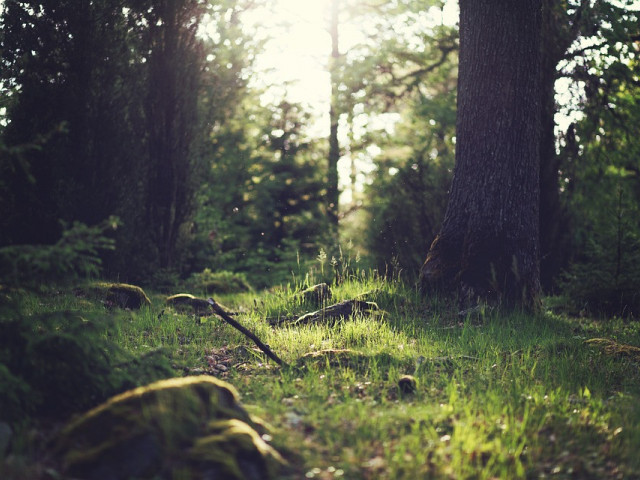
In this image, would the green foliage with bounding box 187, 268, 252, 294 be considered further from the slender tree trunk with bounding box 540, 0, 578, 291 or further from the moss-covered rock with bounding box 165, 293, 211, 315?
the slender tree trunk with bounding box 540, 0, 578, 291

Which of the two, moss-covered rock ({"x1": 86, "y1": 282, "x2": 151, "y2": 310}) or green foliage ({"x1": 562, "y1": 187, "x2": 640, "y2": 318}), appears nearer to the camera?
moss-covered rock ({"x1": 86, "y1": 282, "x2": 151, "y2": 310})

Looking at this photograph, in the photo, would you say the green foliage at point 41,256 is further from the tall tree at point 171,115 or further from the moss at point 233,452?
the tall tree at point 171,115

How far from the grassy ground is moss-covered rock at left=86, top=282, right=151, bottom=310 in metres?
0.46

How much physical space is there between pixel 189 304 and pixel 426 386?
5.01 meters

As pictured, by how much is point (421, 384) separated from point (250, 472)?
7.67ft

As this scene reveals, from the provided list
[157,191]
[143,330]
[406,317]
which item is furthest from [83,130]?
[406,317]

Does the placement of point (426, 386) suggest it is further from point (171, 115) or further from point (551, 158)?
point (171, 115)

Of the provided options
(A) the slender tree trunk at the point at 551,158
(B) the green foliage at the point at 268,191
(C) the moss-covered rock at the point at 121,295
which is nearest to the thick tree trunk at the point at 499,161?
(A) the slender tree trunk at the point at 551,158

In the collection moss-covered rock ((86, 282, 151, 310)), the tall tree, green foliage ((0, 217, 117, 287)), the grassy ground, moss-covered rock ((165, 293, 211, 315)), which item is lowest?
the grassy ground

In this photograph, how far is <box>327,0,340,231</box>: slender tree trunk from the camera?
1836 cm

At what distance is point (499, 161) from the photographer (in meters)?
8.39

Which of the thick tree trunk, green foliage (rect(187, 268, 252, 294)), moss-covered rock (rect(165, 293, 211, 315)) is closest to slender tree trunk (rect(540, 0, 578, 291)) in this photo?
the thick tree trunk

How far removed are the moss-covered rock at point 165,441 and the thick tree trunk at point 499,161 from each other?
5.51 m

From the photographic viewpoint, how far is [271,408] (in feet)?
15.0
